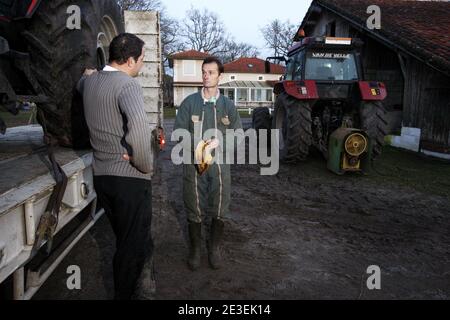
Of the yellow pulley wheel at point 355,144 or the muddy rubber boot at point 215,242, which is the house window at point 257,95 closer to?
the yellow pulley wheel at point 355,144

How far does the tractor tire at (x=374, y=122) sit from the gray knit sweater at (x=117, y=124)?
17.3 ft

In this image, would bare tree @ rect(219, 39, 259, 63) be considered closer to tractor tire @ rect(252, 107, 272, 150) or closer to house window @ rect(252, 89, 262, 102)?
house window @ rect(252, 89, 262, 102)

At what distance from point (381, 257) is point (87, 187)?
2.61m

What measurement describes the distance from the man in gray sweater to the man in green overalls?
857mm

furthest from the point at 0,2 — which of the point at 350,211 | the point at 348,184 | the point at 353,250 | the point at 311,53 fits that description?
the point at 311,53

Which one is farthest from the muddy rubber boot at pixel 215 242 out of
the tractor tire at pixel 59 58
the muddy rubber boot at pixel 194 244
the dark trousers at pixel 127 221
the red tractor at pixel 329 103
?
the red tractor at pixel 329 103

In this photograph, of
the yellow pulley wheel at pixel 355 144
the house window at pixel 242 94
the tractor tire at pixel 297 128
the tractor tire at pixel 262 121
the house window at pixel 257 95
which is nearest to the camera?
the yellow pulley wheel at pixel 355 144

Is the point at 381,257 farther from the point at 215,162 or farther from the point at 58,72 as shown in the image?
the point at 58,72

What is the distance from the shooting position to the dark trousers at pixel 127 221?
2.02 metres

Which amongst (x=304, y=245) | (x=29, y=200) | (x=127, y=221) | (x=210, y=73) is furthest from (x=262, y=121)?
(x=29, y=200)

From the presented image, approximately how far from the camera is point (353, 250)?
11.1ft

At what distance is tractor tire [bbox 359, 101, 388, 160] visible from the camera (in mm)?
6328

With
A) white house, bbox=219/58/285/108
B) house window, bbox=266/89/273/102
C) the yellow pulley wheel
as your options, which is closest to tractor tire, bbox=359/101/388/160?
the yellow pulley wheel

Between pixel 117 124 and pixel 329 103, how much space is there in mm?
6015
